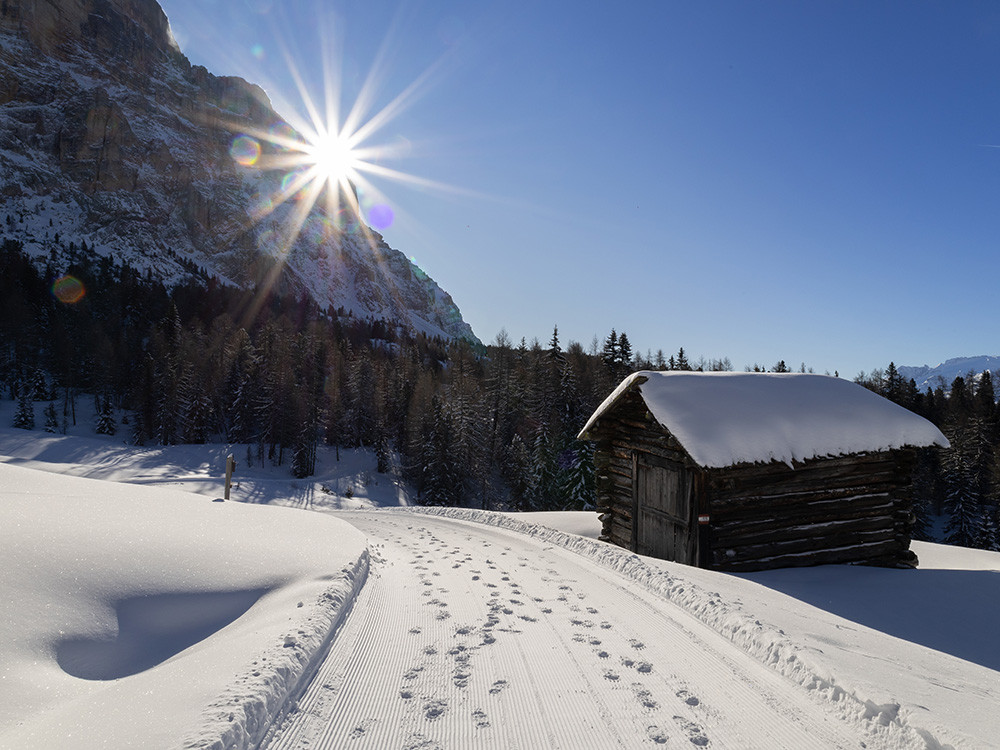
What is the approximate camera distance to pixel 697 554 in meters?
10.4

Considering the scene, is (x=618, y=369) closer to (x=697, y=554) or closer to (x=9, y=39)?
(x=697, y=554)

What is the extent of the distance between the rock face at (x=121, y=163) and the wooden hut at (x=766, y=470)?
157152mm

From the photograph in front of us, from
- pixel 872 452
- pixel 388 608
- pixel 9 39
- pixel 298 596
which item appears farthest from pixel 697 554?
pixel 9 39

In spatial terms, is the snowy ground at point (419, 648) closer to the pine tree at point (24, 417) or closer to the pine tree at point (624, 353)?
the pine tree at point (624, 353)

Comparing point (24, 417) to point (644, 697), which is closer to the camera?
point (644, 697)

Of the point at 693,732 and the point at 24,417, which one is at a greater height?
the point at 693,732

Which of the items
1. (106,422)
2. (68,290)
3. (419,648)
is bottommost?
(106,422)

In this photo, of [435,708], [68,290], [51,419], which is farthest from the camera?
[68,290]

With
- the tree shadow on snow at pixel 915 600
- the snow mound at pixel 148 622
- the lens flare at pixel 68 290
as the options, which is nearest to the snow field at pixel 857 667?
the tree shadow on snow at pixel 915 600

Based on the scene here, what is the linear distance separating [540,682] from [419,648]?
54.3 inches

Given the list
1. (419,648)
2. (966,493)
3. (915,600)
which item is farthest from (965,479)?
(419,648)

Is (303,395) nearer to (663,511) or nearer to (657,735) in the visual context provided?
(663,511)

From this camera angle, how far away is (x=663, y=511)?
11680 mm

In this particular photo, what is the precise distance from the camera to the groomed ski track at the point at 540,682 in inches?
139
